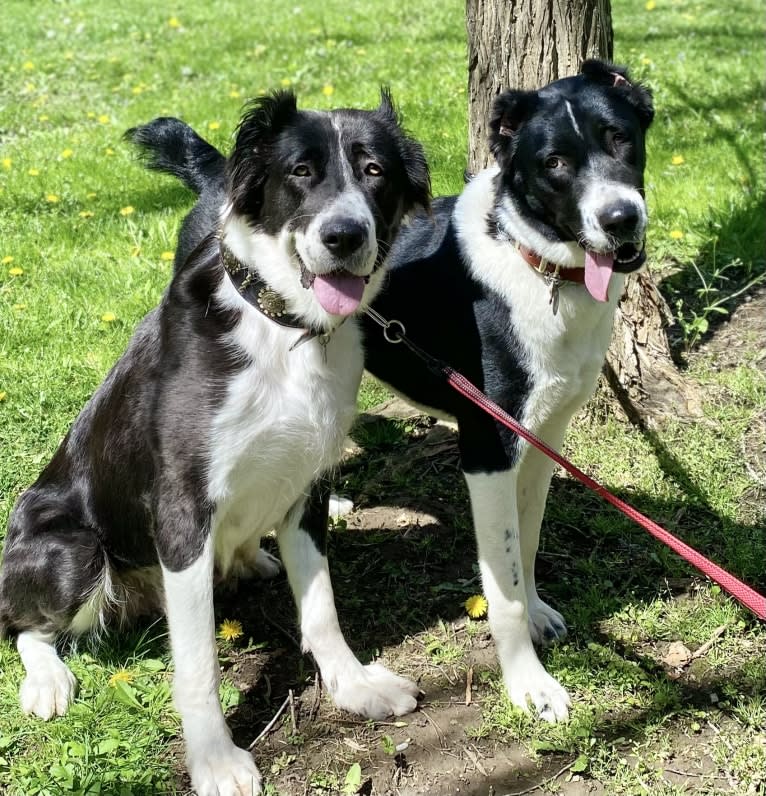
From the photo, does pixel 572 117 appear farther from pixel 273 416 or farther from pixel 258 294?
pixel 273 416

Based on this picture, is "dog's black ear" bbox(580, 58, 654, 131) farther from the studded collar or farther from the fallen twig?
the fallen twig

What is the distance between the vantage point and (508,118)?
106 inches

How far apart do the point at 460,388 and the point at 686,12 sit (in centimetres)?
869

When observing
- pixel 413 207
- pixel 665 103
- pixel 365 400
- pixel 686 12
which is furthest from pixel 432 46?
pixel 413 207

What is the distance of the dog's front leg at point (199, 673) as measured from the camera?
2.51 metres

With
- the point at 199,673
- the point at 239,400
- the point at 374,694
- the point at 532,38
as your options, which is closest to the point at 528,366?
the point at 239,400

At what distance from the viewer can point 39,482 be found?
3.06 meters

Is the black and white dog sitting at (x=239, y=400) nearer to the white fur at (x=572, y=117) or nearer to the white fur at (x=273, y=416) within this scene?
the white fur at (x=273, y=416)

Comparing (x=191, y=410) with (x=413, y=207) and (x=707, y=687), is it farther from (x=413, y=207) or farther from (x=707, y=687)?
(x=707, y=687)

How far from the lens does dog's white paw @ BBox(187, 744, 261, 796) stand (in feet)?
8.08

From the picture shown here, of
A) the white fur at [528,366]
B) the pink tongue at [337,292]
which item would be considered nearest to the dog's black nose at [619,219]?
the white fur at [528,366]

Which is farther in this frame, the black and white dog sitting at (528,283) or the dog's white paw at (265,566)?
the dog's white paw at (265,566)

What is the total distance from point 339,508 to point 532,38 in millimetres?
1931

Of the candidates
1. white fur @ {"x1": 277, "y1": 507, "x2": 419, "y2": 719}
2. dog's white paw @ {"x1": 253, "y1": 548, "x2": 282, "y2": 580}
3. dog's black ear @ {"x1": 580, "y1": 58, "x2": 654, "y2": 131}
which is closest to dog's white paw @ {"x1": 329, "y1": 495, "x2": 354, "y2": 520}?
dog's white paw @ {"x1": 253, "y1": 548, "x2": 282, "y2": 580}
